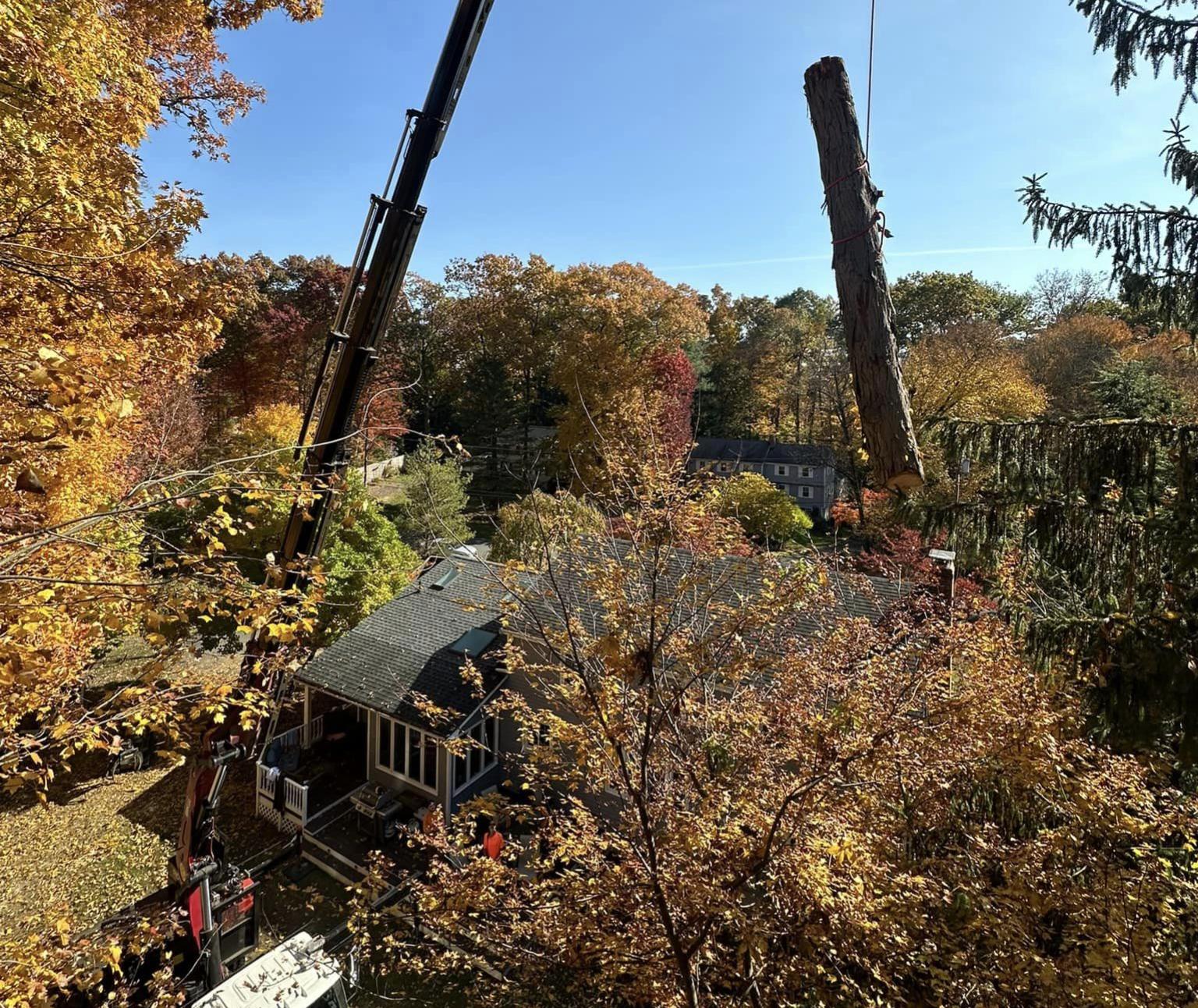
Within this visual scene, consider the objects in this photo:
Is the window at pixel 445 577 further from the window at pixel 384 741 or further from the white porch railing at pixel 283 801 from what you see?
the white porch railing at pixel 283 801

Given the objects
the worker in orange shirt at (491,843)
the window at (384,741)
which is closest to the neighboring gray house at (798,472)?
the window at (384,741)

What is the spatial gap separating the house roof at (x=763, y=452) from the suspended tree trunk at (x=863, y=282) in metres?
27.4

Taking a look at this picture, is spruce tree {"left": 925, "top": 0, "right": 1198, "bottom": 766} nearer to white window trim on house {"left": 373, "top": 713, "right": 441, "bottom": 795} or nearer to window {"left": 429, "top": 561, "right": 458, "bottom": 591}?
white window trim on house {"left": 373, "top": 713, "right": 441, "bottom": 795}

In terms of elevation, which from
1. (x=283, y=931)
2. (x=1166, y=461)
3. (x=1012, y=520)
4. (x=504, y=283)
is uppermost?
(x=504, y=283)

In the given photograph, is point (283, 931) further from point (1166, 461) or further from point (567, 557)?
point (1166, 461)

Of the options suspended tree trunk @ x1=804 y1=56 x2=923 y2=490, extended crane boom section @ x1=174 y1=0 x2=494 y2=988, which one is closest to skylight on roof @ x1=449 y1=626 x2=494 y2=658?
extended crane boom section @ x1=174 y1=0 x2=494 y2=988

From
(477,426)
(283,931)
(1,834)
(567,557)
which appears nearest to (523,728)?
(567,557)

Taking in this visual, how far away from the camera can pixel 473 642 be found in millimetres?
11484

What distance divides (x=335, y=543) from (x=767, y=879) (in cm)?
1205

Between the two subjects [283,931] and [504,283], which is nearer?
[283,931]

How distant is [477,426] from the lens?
28781 millimetres

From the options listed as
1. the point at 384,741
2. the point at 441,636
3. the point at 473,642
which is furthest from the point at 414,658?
the point at 384,741

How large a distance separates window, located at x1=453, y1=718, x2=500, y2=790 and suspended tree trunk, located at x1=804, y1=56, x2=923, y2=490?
9.63 metres

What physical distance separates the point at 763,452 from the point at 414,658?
2445cm
